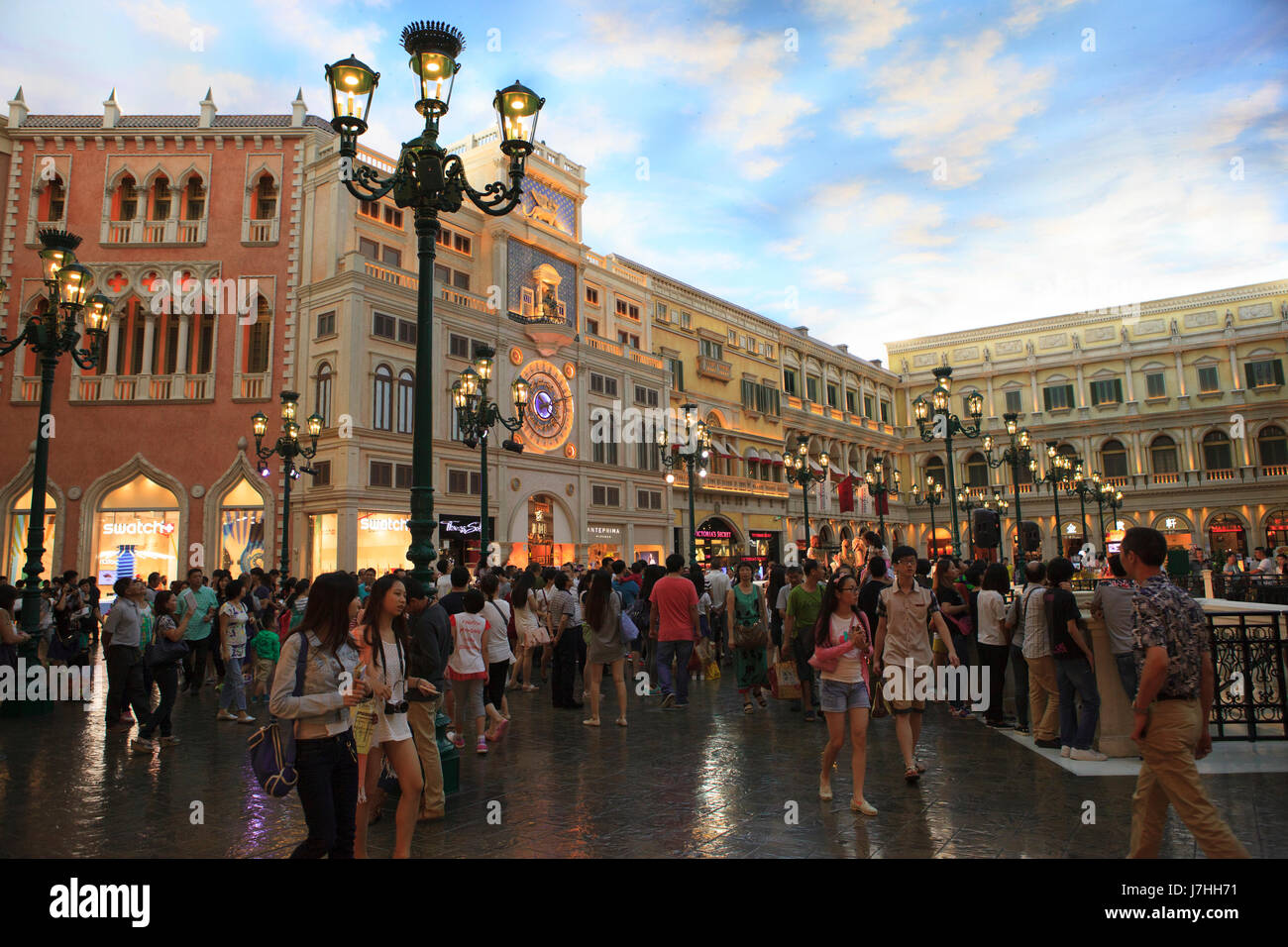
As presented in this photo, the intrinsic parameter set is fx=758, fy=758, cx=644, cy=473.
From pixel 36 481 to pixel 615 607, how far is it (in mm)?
8374

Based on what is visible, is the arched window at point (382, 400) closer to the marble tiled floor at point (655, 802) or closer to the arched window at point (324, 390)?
the arched window at point (324, 390)

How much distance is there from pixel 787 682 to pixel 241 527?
20.8m

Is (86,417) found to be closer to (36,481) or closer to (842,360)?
(36,481)

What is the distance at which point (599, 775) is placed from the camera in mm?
6691

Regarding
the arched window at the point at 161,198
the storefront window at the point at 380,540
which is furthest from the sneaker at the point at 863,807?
the arched window at the point at 161,198

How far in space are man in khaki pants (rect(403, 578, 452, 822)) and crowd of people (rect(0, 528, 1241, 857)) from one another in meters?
0.02

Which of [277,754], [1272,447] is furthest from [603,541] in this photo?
[1272,447]

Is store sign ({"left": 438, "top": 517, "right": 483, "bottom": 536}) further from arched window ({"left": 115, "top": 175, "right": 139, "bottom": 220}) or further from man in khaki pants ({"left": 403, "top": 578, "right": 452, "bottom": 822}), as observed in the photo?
man in khaki pants ({"left": 403, "top": 578, "right": 452, "bottom": 822})

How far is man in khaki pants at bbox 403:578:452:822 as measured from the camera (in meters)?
5.55

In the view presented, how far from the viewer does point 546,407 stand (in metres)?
30.1

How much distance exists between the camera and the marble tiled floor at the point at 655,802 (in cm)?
490

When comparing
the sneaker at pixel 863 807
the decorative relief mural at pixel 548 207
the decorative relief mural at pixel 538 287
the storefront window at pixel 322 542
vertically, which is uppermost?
the decorative relief mural at pixel 548 207

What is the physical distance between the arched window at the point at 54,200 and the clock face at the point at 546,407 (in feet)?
52.7

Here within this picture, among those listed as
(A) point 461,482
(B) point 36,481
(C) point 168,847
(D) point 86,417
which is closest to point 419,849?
(C) point 168,847
